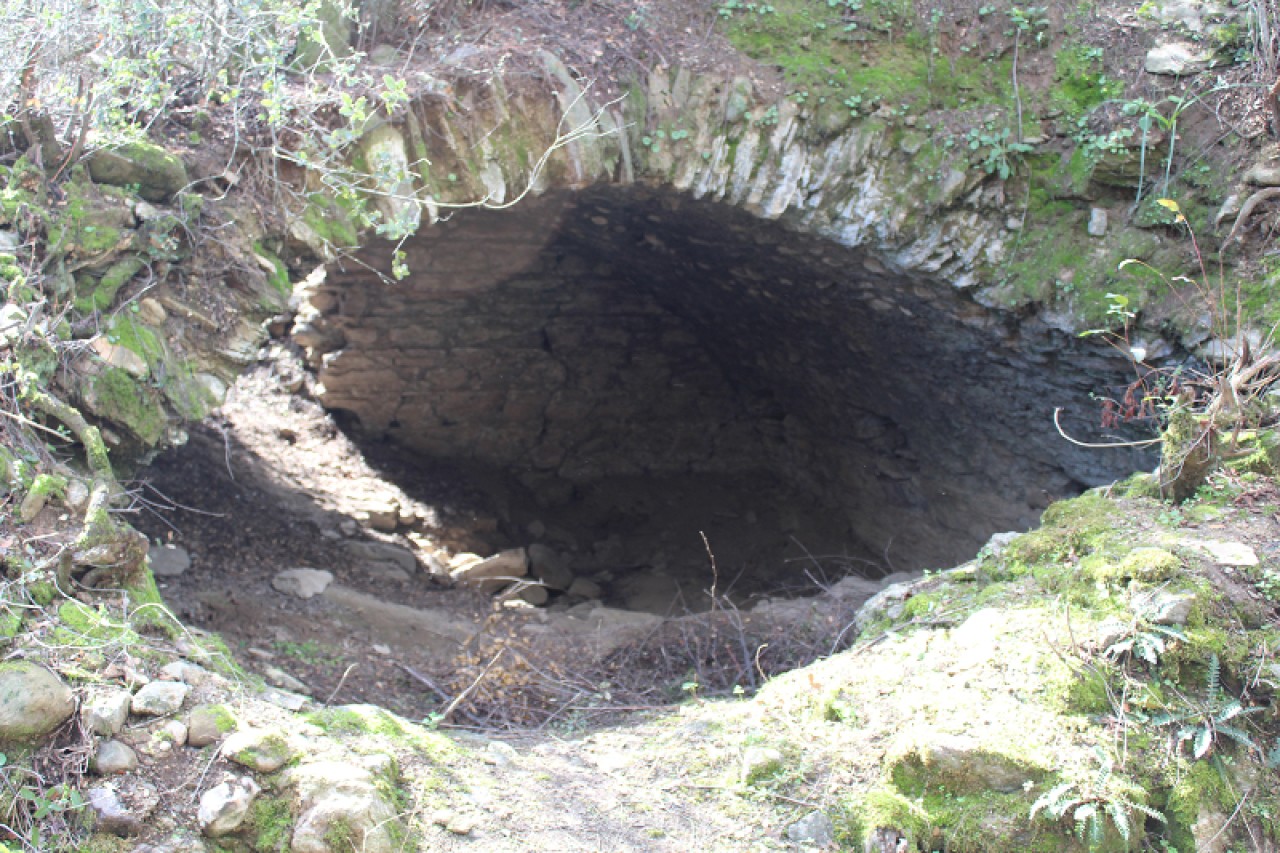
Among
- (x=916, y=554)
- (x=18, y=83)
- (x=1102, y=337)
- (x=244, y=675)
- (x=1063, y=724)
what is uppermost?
(x=18, y=83)

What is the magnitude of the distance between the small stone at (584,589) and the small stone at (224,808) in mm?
4318

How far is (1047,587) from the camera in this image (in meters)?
2.95

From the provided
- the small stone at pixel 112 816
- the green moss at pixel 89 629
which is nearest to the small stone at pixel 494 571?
the green moss at pixel 89 629

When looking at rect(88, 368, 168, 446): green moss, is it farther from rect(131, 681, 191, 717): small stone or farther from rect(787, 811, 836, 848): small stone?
rect(787, 811, 836, 848): small stone

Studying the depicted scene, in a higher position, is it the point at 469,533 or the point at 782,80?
the point at 782,80

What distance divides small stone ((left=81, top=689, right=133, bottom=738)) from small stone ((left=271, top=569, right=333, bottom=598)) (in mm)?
2310

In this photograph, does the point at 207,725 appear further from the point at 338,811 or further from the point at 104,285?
the point at 104,285

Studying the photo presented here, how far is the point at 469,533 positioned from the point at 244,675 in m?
3.55

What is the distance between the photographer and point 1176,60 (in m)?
4.56

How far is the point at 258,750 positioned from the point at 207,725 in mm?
153

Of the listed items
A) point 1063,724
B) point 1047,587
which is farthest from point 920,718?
point 1047,587

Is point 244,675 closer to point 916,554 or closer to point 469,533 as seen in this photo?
point 469,533

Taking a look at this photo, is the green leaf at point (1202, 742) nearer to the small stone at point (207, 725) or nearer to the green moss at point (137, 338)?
the small stone at point (207, 725)

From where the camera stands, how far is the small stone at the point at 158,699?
2.15 metres
